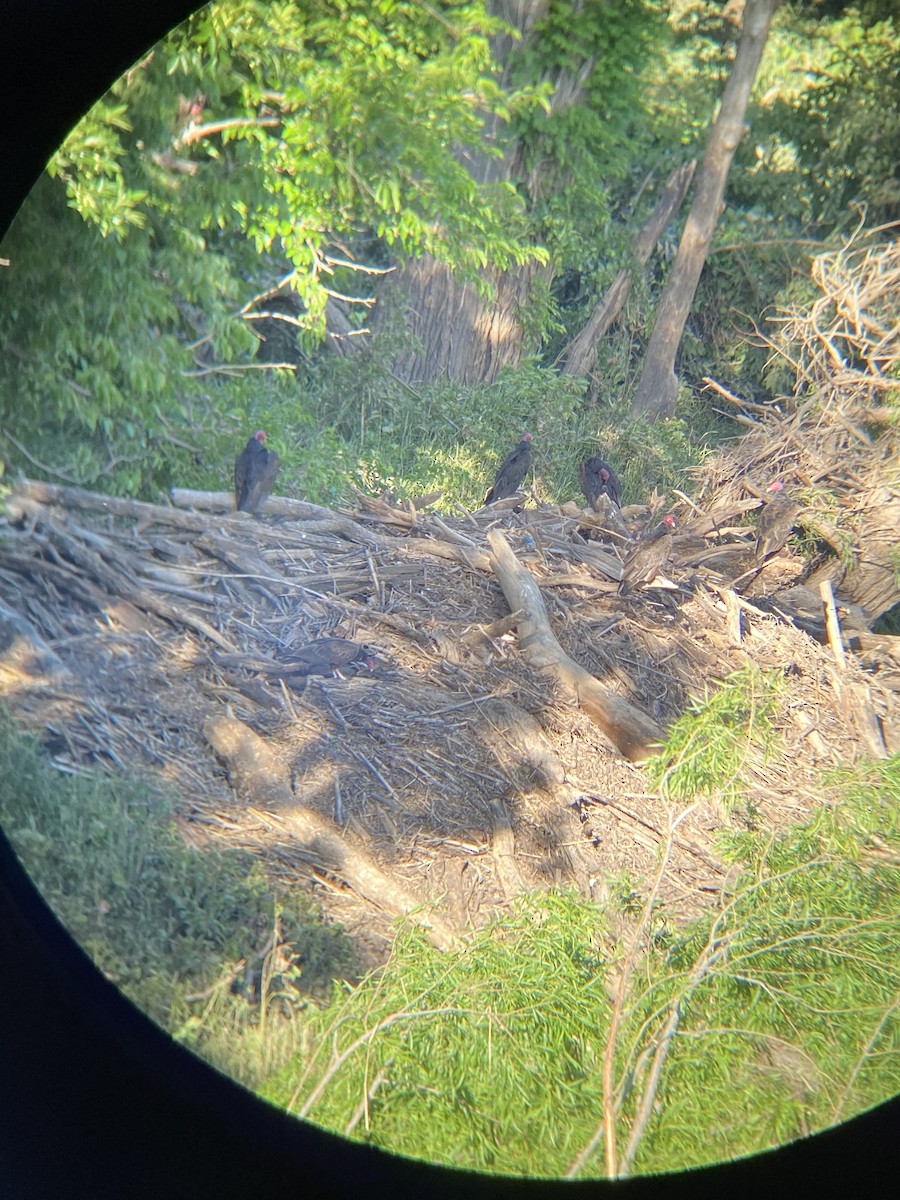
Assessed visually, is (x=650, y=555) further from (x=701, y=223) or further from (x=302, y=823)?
(x=302, y=823)

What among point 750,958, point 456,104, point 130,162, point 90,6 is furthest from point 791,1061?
point 90,6

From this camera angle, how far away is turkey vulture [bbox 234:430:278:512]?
6.23ft

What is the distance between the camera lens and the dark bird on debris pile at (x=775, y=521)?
208 cm

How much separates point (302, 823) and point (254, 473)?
2.67 feet

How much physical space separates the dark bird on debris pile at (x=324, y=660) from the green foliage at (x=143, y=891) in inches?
14.1

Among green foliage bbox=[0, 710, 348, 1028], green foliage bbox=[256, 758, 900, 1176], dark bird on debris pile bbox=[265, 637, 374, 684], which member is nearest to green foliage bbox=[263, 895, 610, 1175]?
green foliage bbox=[256, 758, 900, 1176]

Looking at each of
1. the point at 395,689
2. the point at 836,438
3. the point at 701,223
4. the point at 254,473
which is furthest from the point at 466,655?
the point at 701,223

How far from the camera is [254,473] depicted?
191 cm

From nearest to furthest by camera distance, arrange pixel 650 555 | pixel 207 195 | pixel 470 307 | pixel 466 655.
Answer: pixel 207 195 < pixel 466 655 < pixel 470 307 < pixel 650 555

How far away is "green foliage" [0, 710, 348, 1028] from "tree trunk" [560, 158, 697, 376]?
1.42m

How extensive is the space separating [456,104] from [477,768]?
4.92 feet

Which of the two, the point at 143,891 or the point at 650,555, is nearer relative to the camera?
the point at 143,891

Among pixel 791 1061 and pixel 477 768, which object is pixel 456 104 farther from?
pixel 791 1061

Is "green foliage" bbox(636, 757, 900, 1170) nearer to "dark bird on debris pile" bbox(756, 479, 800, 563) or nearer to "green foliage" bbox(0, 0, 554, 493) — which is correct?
"dark bird on debris pile" bbox(756, 479, 800, 563)
